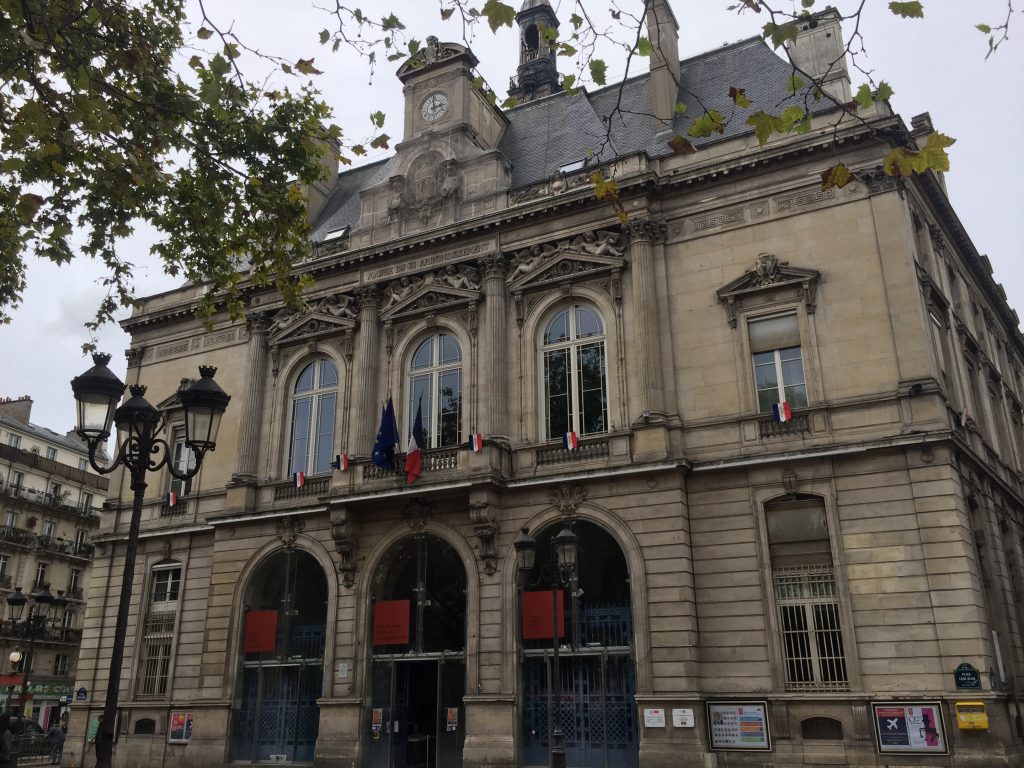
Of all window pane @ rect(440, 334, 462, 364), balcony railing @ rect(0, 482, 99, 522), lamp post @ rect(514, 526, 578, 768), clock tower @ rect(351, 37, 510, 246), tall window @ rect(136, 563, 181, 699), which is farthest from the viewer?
balcony railing @ rect(0, 482, 99, 522)

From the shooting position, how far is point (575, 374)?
22625 millimetres

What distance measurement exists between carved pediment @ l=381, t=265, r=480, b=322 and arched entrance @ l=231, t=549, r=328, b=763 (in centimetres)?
731

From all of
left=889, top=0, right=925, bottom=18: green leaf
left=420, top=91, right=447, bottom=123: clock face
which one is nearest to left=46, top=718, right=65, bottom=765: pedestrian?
left=420, top=91, right=447, bottom=123: clock face

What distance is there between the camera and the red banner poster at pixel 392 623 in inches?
875

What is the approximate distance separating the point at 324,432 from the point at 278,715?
7672 millimetres

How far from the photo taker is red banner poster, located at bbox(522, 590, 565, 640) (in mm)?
20531

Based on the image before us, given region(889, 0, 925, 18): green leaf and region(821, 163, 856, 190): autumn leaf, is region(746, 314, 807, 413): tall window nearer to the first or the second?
region(821, 163, 856, 190): autumn leaf

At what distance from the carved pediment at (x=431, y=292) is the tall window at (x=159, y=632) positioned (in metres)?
10.3

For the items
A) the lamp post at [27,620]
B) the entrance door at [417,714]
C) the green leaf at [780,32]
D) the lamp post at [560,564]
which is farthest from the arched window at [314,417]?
the green leaf at [780,32]

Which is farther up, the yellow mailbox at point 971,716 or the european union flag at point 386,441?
the european union flag at point 386,441

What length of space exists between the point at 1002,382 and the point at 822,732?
1495 centimetres

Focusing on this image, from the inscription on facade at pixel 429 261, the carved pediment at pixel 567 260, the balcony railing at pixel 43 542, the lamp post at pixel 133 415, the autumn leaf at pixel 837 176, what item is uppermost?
the inscription on facade at pixel 429 261

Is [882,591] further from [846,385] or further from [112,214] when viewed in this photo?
[112,214]

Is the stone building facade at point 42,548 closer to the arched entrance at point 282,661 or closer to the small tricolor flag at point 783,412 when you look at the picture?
the arched entrance at point 282,661
